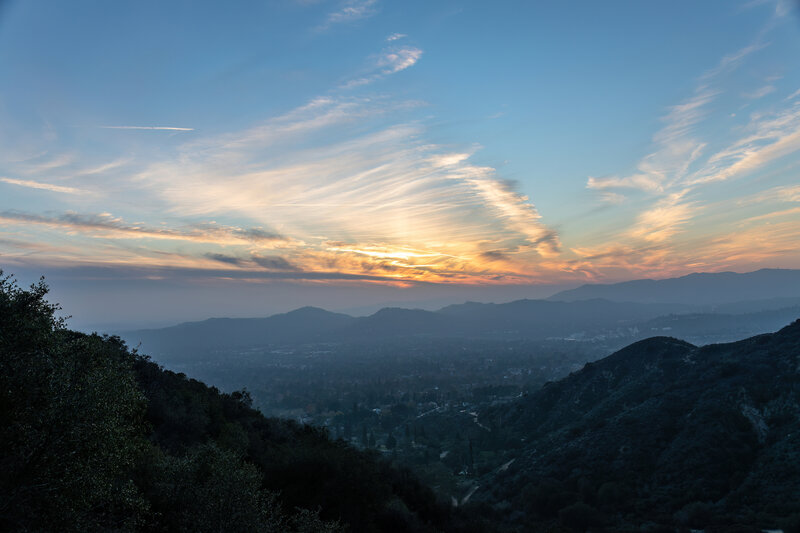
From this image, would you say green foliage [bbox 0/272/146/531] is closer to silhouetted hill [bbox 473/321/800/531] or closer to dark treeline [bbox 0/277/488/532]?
dark treeline [bbox 0/277/488/532]

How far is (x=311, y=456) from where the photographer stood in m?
25.7

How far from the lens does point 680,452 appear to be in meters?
37.7

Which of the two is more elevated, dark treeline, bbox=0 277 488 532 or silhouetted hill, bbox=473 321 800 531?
dark treeline, bbox=0 277 488 532

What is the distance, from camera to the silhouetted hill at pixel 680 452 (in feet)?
101

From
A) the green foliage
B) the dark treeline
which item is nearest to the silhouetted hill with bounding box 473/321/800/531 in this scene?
the dark treeline

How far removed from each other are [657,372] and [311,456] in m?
59.2

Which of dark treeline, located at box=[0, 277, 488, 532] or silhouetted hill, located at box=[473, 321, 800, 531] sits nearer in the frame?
dark treeline, located at box=[0, 277, 488, 532]

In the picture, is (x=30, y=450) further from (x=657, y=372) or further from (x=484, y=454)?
(x=657, y=372)

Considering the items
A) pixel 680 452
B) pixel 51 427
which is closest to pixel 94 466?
pixel 51 427

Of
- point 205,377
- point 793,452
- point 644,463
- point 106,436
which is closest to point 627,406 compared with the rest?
point 644,463

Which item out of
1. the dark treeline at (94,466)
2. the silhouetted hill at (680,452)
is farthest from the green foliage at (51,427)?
the silhouetted hill at (680,452)

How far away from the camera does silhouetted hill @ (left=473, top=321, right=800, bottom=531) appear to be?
1214 inches

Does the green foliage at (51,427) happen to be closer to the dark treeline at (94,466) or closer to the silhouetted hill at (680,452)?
the dark treeline at (94,466)

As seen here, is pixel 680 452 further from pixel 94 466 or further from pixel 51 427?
pixel 51 427
